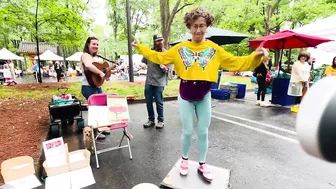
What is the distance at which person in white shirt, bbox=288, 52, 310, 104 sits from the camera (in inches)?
243

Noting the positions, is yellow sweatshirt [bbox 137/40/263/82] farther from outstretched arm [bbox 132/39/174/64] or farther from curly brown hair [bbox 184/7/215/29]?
curly brown hair [bbox 184/7/215/29]

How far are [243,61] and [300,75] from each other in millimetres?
5271

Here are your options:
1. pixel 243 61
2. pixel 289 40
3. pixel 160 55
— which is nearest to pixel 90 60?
pixel 160 55

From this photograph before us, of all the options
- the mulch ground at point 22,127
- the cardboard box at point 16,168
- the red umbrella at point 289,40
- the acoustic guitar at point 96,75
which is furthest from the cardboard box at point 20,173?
the red umbrella at point 289,40

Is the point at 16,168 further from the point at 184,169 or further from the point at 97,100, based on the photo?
the point at 184,169

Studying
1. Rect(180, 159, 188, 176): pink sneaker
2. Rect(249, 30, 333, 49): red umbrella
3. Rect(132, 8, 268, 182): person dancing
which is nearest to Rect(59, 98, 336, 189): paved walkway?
Rect(180, 159, 188, 176): pink sneaker

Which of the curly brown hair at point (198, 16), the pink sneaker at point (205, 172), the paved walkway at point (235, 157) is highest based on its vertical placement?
the curly brown hair at point (198, 16)

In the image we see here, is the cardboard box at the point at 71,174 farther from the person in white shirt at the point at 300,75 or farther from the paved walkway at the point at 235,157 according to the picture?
the person in white shirt at the point at 300,75

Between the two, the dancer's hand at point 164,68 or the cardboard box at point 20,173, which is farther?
the dancer's hand at point 164,68

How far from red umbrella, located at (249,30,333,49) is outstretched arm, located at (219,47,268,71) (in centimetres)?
424

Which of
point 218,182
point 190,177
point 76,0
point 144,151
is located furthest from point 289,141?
point 76,0

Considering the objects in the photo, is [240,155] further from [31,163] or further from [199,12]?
[31,163]

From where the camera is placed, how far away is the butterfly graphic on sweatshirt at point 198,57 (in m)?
2.24

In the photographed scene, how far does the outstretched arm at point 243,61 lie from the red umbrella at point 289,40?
13.9 ft
